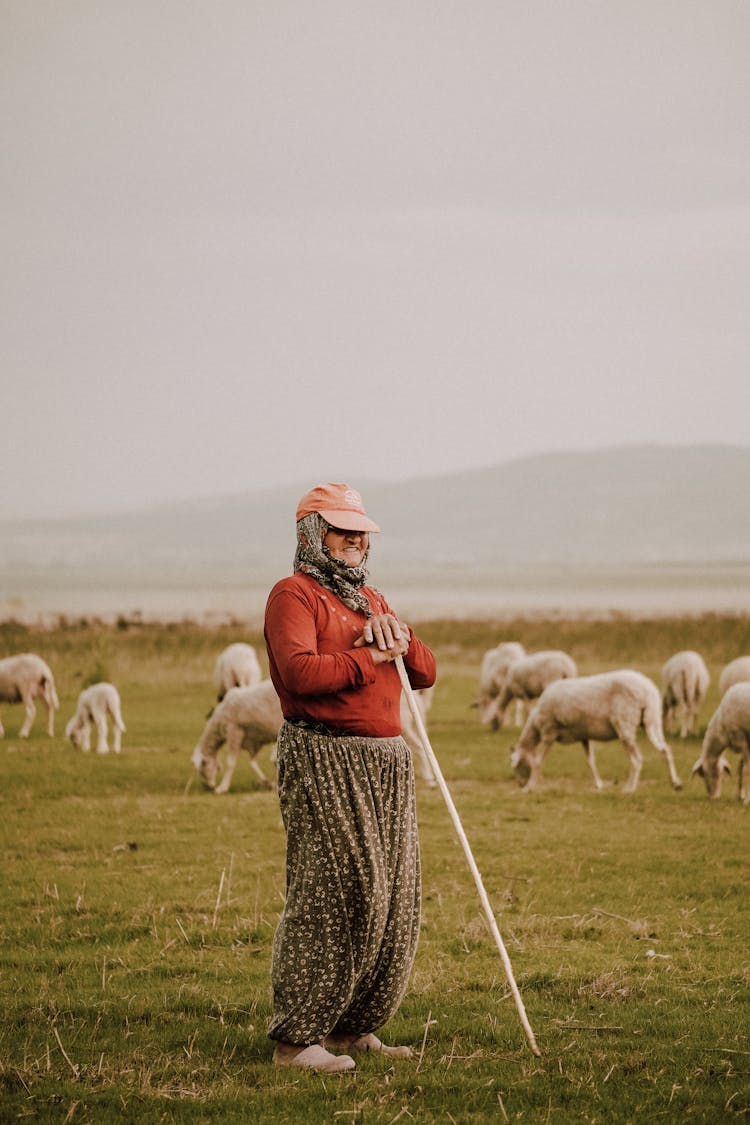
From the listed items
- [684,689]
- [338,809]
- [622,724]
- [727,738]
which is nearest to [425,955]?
[338,809]

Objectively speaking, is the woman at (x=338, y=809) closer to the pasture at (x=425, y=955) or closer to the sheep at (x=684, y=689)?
the pasture at (x=425, y=955)

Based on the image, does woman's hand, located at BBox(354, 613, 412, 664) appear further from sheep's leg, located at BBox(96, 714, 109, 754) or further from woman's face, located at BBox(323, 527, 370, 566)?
sheep's leg, located at BBox(96, 714, 109, 754)

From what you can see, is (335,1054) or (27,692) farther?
(27,692)

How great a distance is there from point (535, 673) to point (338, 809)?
1683cm

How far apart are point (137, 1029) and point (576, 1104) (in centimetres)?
243

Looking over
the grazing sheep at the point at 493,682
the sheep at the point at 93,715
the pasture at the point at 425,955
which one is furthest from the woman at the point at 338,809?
the grazing sheep at the point at 493,682

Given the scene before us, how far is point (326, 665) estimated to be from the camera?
5488 millimetres

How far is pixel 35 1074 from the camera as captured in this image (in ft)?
18.5

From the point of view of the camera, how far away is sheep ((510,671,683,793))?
15875 mm

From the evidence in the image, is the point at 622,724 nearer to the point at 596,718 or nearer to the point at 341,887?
the point at 596,718

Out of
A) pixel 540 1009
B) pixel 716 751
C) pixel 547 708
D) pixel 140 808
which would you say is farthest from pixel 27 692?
pixel 540 1009

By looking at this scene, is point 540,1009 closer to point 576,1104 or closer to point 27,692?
point 576,1104

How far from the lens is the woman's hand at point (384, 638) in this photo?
18.6 ft

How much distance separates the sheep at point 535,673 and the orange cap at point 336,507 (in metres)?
16.1
